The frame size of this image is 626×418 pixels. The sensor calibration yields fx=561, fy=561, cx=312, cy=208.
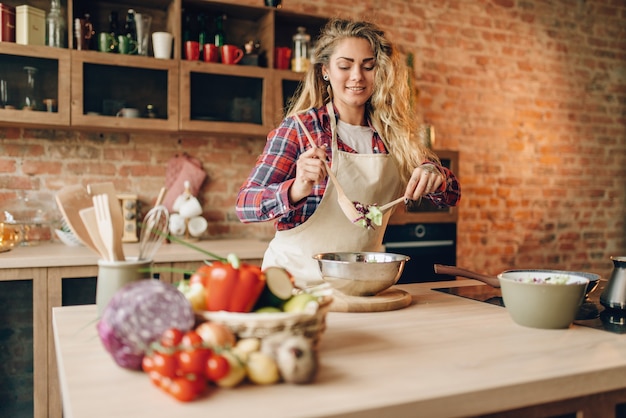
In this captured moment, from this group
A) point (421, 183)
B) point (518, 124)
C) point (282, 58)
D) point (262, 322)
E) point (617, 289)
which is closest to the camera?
point (262, 322)

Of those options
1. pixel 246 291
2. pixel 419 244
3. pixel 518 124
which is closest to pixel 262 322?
pixel 246 291

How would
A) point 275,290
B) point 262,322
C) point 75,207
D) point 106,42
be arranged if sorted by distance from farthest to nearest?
point 106,42 → point 75,207 → point 275,290 → point 262,322

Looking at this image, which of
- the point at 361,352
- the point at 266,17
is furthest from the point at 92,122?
the point at 361,352

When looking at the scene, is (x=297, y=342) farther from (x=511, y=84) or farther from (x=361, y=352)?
(x=511, y=84)

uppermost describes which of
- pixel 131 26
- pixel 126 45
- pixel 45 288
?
pixel 131 26

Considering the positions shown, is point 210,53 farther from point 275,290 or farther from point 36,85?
point 275,290

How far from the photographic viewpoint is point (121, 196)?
3043 millimetres

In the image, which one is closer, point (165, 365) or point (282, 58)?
point (165, 365)

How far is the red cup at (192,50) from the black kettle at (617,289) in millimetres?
2402

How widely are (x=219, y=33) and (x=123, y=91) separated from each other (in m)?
0.68

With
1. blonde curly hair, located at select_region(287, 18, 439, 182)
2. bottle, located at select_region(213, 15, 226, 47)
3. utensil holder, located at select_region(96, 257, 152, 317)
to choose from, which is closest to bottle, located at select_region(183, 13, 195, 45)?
bottle, located at select_region(213, 15, 226, 47)

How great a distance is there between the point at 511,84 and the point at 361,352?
12.7ft

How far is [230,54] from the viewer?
10.5ft

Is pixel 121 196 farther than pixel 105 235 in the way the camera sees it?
Yes
